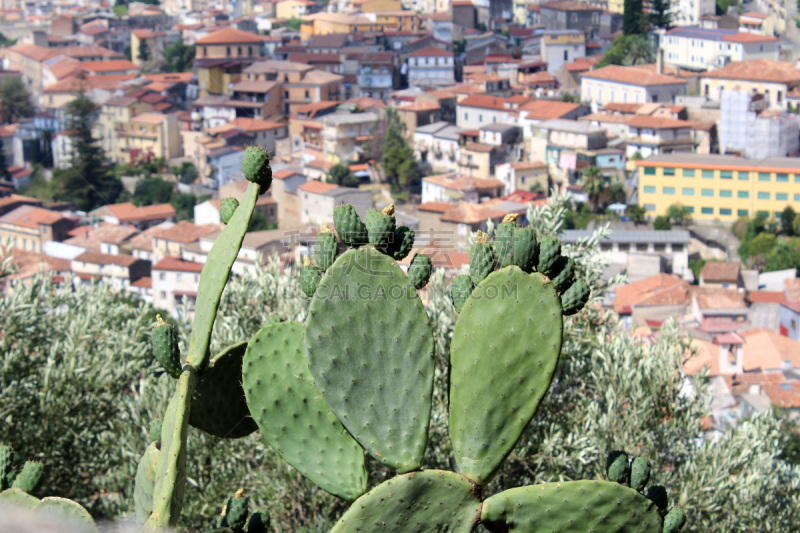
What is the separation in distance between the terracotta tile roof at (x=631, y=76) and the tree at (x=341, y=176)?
39.4 ft

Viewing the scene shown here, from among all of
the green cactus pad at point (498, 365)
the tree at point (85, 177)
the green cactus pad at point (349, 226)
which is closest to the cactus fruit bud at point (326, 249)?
the green cactus pad at point (349, 226)

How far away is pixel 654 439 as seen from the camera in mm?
4172

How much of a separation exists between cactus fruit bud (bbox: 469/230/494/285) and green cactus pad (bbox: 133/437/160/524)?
84cm

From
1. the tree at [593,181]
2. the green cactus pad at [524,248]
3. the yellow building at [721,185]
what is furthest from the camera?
the tree at [593,181]

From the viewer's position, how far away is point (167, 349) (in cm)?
194

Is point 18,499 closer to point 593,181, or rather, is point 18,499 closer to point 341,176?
point 593,181

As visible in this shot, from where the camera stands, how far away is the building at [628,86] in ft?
109

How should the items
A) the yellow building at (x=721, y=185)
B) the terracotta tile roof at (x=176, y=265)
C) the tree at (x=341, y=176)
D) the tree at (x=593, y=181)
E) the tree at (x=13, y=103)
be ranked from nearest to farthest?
the terracotta tile roof at (x=176, y=265)
the yellow building at (x=721, y=185)
the tree at (x=593, y=181)
the tree at (x=341, y=176)
the tree at (x=13, y=103)

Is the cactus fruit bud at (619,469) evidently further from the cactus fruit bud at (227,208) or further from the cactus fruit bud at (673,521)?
the cactus fruit bud at (227,208)

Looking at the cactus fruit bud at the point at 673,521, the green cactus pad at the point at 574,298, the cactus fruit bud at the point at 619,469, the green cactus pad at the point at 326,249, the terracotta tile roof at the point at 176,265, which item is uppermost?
the green cactus pad at the point at 326,249

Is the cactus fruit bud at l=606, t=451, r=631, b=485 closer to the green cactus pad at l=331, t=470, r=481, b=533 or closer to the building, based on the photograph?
the green cactus pad at l=331, t=470, r=481, b=533

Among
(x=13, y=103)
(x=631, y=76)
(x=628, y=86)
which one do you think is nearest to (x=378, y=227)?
(x=628, y=86)

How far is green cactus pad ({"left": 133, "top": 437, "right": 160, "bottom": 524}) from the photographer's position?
191 cm

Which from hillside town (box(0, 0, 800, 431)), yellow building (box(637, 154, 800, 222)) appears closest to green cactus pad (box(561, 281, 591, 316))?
hillside town (box(0, 0, 800, 431))
